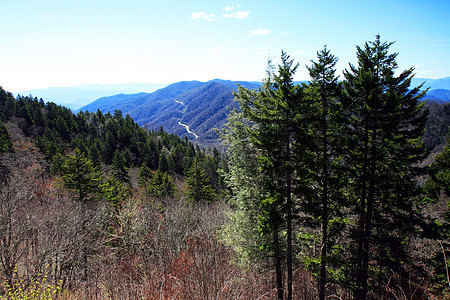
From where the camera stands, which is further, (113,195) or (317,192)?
(113,195)

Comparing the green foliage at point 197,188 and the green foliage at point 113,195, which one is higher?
the green foliage at point 113,195

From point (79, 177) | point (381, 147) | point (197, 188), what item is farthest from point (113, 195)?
point (381, 147)

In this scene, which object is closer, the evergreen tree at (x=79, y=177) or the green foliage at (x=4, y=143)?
the evergreen tree at (x=79, y=177)

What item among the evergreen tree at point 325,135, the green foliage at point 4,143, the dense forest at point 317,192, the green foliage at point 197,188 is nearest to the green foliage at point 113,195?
the dense forest at point 317,192

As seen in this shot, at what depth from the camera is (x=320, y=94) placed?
34.6 feet

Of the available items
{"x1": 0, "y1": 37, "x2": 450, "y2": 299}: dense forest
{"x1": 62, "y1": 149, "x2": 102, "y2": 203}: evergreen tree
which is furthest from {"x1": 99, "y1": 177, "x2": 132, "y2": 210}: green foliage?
{"x1": 0, "y1": 37, "x2": 450, "y2": 299}: dense forest

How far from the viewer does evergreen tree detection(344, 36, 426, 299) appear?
1064 centimetres

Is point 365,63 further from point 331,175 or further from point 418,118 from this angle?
point 331,175

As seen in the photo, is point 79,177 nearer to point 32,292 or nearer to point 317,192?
point 32,292

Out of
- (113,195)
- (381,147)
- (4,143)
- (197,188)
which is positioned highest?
(381,147)

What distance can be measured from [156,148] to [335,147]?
67180mm

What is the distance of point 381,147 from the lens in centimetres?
1065

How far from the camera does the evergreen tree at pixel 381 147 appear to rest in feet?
34.9

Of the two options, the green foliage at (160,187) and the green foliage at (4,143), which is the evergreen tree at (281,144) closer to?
the green foliage at (160,187)
